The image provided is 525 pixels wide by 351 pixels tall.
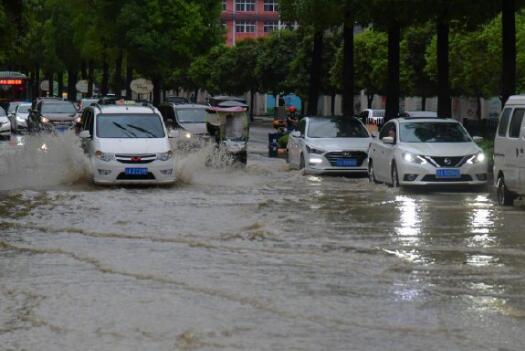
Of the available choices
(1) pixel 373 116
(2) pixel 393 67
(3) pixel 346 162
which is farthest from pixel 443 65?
(1) pixel 373 116

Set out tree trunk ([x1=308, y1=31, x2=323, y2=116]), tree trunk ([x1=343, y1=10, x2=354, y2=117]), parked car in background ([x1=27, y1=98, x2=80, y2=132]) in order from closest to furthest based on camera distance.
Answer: tree trunk ([x1=343, y1=10, x2=354, y2=117]), tree trunk ([x1=308, y1=31, x2=323, y2=116]), parked car in background ([x1=27, y1=98, x2=80, y2=132])

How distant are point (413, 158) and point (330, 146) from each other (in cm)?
516

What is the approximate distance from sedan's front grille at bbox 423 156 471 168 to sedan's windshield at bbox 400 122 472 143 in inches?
40.7

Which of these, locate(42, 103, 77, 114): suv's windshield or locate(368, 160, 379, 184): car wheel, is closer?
locate(368, 160, 379, 184): car wheel

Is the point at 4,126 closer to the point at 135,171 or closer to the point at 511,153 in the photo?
the point at 135,171

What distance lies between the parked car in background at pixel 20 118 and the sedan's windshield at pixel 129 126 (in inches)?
1052

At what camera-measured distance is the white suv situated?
23.6m

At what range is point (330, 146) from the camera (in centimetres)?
2773

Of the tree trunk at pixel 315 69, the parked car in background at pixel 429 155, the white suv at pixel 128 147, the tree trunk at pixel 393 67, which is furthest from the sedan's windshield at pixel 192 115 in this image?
the parked car in background at pixel 429 155

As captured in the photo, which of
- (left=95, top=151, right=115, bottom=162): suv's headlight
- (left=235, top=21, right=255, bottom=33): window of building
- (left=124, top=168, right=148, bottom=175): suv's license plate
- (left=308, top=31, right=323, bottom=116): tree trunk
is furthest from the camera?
(left=235, top=21, right=255, bottom=33): window of building

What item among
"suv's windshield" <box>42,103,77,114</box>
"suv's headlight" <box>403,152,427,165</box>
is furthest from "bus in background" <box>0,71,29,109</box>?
"suv's headlight" <box>403,152,427,165</box>

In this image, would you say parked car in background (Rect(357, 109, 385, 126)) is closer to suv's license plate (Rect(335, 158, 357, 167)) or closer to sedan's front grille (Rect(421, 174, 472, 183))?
suv's license plate (Rect(335, 158, 357, 167))

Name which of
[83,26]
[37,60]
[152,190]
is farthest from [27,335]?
[37,60]

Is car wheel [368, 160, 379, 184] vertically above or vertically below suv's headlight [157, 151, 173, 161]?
below
